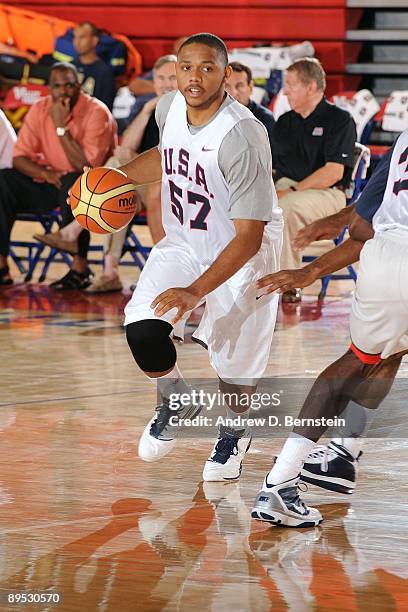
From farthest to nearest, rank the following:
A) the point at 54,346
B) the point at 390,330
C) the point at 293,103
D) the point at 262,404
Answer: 1. the point at 293,103
2. the point at 54,346
3. the point at 262,404
4. the point at 390,330

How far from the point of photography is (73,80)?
10.0 metres

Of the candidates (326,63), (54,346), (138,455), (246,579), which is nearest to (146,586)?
(246,579)

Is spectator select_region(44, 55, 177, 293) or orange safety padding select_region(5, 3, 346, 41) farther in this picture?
orange safety padding select_region(5, 3, 346, 41)

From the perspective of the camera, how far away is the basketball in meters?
5.27

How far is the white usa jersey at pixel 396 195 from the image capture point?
13.9 feet

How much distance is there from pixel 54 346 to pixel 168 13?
8.20m

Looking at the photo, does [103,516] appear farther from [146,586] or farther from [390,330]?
[390,330]

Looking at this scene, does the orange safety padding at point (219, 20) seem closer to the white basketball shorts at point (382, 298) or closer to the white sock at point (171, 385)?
the white sock at point (171, 385)

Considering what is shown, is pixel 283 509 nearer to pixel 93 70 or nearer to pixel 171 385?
pixel 171 385

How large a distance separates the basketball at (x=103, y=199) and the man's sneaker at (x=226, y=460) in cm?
Answer: 97

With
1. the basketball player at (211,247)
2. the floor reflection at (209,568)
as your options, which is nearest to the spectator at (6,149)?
the basketball player at (211,247)

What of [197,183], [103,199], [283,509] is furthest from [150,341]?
[283,509]

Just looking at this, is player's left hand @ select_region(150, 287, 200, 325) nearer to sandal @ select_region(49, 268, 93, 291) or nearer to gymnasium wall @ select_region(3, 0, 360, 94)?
sandal @ select_region(49, 268, 93, 291)

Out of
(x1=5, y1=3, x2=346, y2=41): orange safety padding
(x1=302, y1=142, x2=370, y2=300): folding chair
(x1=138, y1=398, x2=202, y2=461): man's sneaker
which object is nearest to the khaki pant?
(x1=302, y1=142, x2=370, y2=300): folding chair
